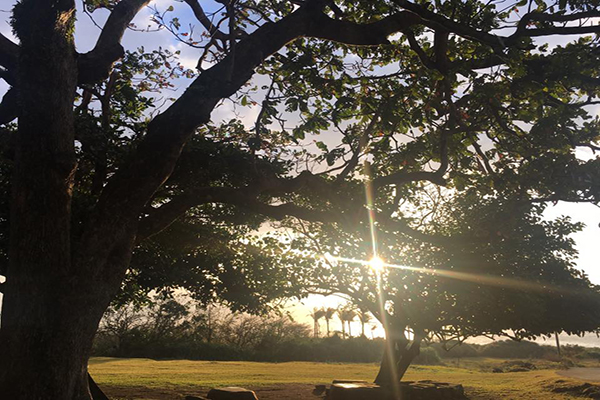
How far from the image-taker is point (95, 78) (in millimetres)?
7297

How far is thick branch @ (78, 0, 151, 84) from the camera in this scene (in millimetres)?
7105

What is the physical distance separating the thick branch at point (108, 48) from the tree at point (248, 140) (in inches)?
0.8

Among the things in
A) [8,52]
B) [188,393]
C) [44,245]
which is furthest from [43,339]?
[188,393]

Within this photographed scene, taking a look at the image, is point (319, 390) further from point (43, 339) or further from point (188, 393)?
point (43, 339)

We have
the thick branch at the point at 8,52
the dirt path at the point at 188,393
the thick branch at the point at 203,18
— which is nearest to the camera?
the thick branch at the point at 8,52

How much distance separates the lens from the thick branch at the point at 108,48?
7105mm

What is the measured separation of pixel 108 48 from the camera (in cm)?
726

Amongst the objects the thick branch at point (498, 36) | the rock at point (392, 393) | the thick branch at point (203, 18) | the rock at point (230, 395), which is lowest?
the rock at point (392, 393)

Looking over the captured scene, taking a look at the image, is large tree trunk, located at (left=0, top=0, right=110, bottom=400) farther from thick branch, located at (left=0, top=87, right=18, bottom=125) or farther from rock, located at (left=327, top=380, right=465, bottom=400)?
rock, located at (left=327, top=380, right=465, bottom=400)

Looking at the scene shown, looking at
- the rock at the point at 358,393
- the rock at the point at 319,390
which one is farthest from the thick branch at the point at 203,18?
the rock at the point at 319,390

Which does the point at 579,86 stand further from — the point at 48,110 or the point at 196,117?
the point at 48,110

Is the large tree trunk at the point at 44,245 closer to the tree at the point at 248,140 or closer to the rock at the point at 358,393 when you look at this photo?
the tree at the point at 248,140

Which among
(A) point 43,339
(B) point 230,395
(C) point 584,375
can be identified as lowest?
(C) point 584,375

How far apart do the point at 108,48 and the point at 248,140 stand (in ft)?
8.50
